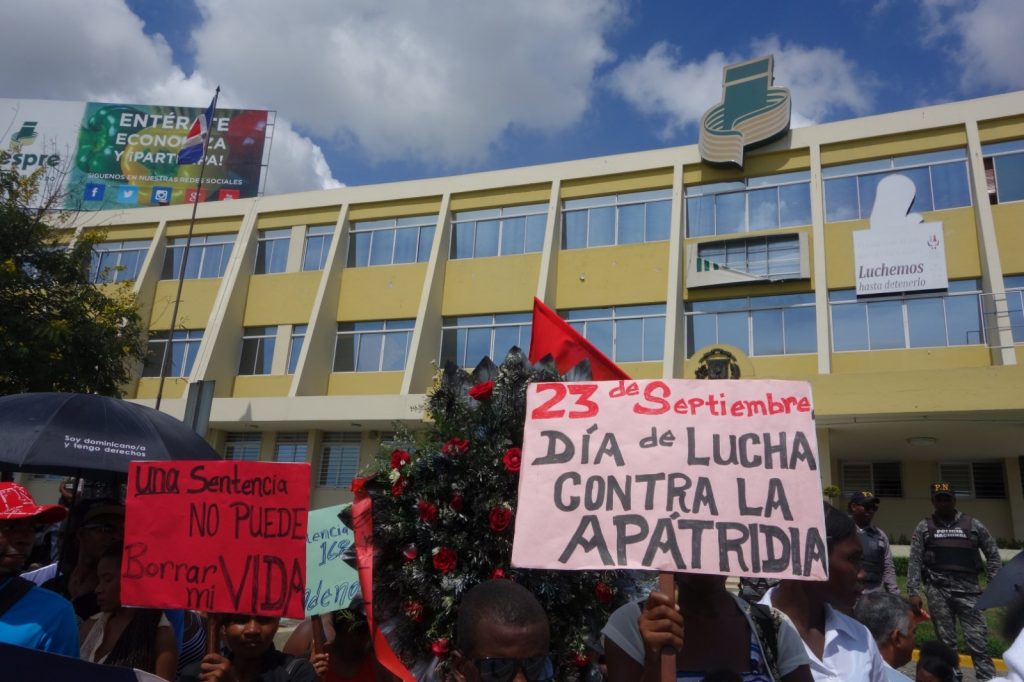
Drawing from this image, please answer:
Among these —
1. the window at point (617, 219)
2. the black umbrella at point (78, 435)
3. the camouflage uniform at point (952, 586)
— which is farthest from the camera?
the window at point (617, 219)

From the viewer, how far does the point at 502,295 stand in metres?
22.1

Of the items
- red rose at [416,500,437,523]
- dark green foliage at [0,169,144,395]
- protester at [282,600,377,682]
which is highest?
dark green foliage at [0,169,144,395]

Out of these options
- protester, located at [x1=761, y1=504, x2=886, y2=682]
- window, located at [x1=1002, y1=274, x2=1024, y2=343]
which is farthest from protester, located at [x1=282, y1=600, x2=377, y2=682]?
window, located at [x1=1002, y1=274, x2=1024, y2=343]

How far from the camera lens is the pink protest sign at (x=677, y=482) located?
2.46 meters

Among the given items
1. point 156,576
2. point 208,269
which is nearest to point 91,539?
point 156,576

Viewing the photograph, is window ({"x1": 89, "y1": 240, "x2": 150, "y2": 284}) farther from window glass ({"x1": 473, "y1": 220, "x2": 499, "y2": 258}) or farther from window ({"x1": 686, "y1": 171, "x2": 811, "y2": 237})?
window ({"x1": 686, "y1": 171, "x2": 811, "y2": 237})

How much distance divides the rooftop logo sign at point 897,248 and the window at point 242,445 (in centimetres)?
1697

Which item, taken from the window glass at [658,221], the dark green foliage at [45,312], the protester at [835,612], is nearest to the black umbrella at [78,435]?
the protester at [835,612]

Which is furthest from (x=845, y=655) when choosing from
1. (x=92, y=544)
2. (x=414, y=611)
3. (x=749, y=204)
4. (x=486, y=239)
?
(x=486, y=239)

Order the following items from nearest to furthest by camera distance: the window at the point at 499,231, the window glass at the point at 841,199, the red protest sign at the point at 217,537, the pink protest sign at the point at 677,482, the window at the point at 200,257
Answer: the pink protest sign at the point at 677,482 < the red protest sign at the point at 217,537 < the window glass at the point at 841,199 < the window at the point at 499,231 < the window at the point at 200,257

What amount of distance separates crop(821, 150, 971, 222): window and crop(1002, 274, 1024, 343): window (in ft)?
6.70

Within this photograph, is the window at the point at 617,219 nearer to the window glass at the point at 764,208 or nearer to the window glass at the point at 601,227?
the window glass at the point at 601,227

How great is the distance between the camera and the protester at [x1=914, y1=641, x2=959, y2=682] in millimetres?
4062

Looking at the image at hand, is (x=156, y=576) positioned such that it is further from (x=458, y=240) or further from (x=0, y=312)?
(x=458, y=240)
